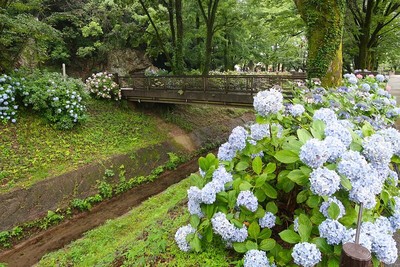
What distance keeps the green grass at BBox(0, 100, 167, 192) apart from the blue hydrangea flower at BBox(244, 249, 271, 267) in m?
7.23

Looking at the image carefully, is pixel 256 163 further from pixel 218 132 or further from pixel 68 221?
pixel 218 132

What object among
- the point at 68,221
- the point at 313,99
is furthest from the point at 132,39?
the point at 313,99

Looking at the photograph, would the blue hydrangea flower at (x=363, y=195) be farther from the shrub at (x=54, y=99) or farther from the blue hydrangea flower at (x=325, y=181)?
the shrub at (x=54, y=99)

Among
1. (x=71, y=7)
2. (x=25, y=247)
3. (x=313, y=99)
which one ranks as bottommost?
(x=25, y=247)

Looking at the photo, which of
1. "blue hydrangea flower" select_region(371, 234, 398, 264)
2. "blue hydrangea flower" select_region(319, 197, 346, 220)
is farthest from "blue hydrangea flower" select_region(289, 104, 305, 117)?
"blue hydrangea flower" select_region(371, 234, 398, 264)

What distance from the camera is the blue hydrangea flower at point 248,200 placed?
202 cm

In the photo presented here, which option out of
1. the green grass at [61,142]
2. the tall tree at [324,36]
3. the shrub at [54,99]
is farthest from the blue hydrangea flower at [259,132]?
the shrub at [54,99]

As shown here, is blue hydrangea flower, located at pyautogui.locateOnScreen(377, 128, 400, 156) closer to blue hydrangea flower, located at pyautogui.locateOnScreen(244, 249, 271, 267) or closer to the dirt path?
blue hydrangea flower, located at pyautogui.locateOnScreen(244, 249, 271, 267)

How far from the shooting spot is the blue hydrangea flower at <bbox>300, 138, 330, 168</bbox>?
1642 millimetres

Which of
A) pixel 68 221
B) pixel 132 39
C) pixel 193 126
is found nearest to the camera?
pixel 68 221

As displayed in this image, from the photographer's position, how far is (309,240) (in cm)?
178

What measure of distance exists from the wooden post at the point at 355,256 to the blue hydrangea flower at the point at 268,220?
0.69 meters

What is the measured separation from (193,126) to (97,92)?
4.78m

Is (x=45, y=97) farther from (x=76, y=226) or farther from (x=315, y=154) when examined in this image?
(x=315, y=154)
